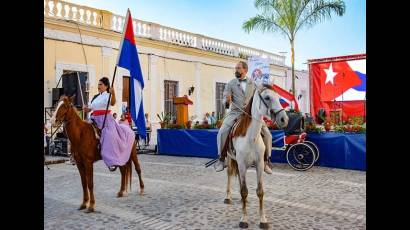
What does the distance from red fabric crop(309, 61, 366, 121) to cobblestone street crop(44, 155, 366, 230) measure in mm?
6972

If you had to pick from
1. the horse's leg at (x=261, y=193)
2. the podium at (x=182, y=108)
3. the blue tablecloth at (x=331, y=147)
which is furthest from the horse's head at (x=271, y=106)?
the podium at (x=182, y=108)

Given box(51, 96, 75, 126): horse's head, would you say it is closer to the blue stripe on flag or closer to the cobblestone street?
the blue stripe on flag

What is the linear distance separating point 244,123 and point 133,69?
2.47 meters

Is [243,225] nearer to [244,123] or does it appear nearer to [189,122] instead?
[244,123]

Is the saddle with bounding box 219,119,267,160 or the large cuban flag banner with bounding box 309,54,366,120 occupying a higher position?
the large cuban flag banner with bounding box 309,54,366,120

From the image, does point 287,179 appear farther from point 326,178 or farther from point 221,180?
point 221,180

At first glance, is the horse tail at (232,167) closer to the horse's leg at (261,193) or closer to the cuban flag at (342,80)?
the horse's leg at (261,193)

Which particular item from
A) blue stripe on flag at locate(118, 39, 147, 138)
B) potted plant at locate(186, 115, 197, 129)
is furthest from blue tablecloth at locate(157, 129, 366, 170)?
blue stripe on flag at locate(118, 39, 147, 138)

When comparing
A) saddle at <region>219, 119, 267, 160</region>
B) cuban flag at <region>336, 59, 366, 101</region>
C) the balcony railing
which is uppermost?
the balcony railing

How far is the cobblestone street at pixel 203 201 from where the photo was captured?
509 centimetres

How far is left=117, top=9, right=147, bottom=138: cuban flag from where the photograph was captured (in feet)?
21.2
